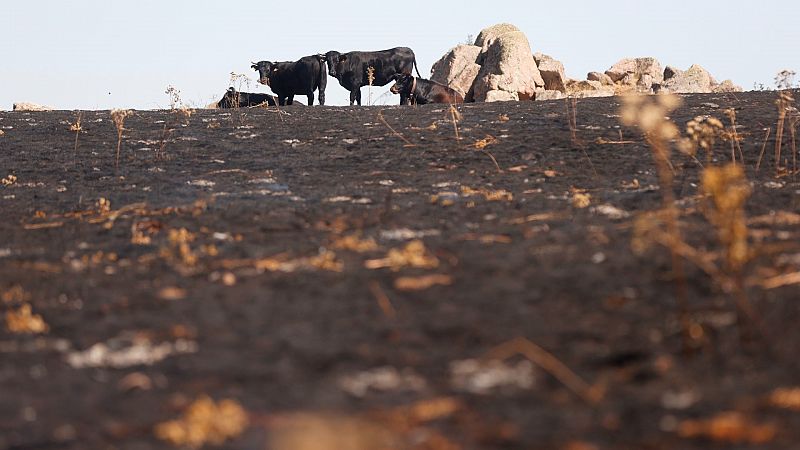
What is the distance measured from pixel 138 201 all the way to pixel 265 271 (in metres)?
2.82

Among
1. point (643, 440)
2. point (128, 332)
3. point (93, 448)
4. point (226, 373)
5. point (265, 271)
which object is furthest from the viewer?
point (265, 271)

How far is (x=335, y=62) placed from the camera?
21312 millimetres

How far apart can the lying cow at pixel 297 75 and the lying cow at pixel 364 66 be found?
468 millimetres

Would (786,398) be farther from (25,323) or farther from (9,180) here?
(9,180)

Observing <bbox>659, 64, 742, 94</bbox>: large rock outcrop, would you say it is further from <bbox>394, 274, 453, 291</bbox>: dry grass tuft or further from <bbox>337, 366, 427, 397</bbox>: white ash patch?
<bbox>337, 366, 427, 397</bbox>: white ash patch

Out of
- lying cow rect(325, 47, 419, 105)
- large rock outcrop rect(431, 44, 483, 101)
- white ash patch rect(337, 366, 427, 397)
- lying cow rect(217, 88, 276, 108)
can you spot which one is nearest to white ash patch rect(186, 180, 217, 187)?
white ash patch rect(337, 366, 427, 397)

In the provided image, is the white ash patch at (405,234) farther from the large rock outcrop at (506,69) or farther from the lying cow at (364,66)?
the large rock outcrop at (506,69)

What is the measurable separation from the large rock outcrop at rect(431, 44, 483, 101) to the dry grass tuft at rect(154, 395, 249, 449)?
25.3 meters

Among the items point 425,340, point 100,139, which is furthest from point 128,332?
point 100,139

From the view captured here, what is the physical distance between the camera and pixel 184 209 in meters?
5.97

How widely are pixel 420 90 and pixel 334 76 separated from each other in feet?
12.8

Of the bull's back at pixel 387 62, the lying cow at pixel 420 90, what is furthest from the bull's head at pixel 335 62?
the lying cow at pixel 420 90

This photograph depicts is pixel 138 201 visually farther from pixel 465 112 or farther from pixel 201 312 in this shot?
pixel 465 112

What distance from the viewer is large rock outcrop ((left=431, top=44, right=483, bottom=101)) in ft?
90.7
